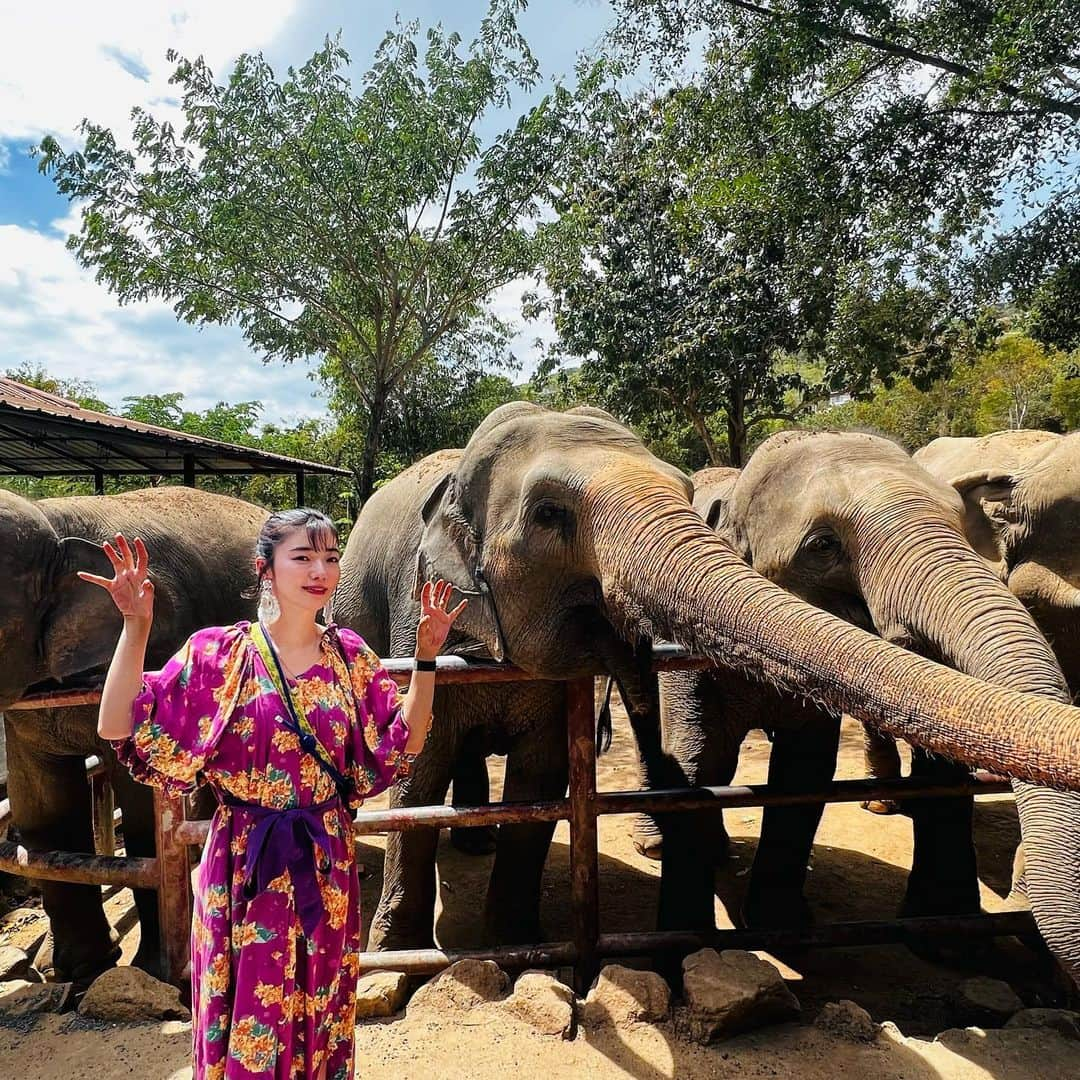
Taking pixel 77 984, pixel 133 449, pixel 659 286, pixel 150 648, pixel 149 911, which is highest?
pixel 659 286

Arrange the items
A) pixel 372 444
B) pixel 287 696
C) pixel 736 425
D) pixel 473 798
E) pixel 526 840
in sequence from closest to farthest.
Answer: pixel 287 696 → pixel 526 840 → pixel 473 798 → pixel 736 425 → pixel 372 444

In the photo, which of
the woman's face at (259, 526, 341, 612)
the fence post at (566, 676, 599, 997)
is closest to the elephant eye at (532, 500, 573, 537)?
the fence post at (566, 676, 599, 997)

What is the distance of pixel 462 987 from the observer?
2.88 metres

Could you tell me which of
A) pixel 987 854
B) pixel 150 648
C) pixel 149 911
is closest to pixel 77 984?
pixel 149 911

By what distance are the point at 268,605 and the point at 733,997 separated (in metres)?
1.96

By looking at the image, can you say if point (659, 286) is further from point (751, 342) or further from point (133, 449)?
point (133, 449)

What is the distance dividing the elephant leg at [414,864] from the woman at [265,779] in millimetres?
1405

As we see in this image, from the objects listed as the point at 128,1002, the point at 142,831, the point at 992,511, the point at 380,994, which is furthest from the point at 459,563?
the point at 992,511

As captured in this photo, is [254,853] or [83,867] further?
[83,867]

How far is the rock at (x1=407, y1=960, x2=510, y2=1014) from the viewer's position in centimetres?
284

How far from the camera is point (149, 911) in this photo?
3.71 m

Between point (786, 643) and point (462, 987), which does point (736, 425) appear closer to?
point (462, 987)

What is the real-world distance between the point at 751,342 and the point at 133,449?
8.93 m

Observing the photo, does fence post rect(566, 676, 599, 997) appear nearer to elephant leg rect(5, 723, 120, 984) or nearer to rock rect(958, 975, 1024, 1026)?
rock rect(958, 975, 1024, 1026)
